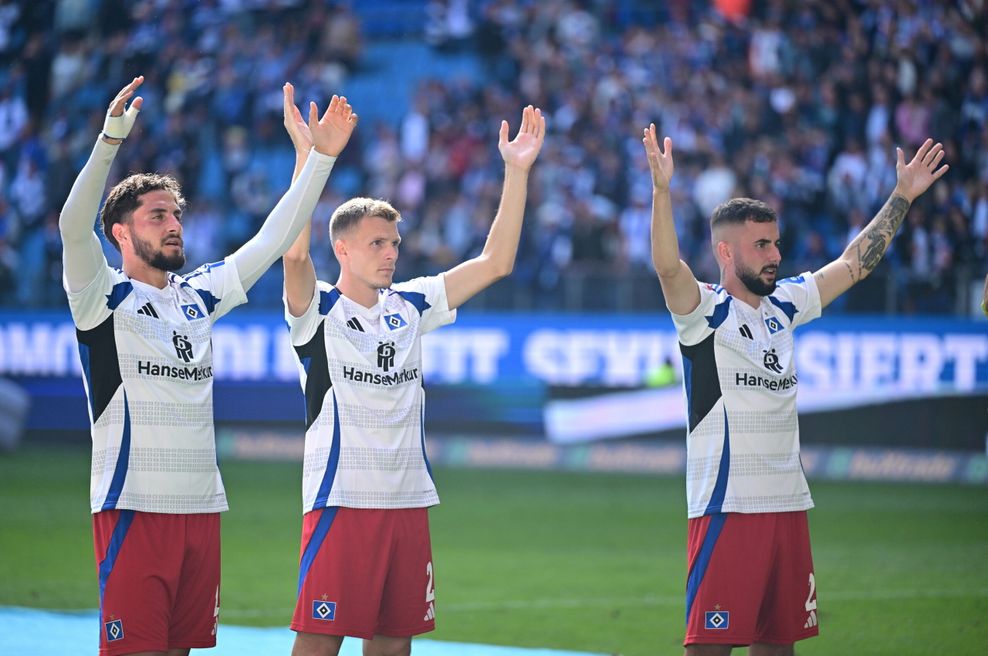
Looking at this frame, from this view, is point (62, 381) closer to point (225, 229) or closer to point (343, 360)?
point (225, 229)

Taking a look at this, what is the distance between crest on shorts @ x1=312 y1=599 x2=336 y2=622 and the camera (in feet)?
17.7

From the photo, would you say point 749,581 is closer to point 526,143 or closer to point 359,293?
point 359,293

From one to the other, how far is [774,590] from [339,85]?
17080 mm

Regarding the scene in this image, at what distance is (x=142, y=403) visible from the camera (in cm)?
513

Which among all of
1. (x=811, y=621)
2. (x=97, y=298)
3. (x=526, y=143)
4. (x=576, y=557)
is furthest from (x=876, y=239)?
(x=576, y=557)

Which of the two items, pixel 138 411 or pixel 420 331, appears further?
pixel 420 331

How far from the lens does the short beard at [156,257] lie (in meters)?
5.25

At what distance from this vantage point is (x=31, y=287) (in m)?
17.2

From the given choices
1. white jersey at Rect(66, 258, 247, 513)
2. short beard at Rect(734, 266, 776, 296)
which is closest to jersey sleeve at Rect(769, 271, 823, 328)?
short beard at Rect(734, 266, 776, 296)

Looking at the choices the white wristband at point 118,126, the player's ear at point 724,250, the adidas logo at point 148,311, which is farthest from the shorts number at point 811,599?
the white wristband at point 118,126

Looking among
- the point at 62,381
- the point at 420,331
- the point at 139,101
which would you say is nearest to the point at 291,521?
the point at 62,381

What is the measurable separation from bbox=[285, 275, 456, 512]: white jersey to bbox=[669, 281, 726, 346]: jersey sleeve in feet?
3.85

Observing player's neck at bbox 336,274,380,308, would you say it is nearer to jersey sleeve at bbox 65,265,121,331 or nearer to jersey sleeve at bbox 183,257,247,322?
jersey sleeve at bbox 183,257,247,322

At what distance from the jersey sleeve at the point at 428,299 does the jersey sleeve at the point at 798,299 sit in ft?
5.02
